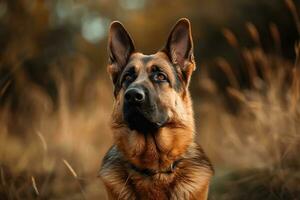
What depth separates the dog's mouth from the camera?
4.60 metres

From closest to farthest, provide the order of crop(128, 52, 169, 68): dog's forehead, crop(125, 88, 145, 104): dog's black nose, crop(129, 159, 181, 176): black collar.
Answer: crop(125, 88, 145, 104): dog's black nose → crop(129, 159, 181, 176): black collar → crop(128, 52, 169, 68): dog's forehead

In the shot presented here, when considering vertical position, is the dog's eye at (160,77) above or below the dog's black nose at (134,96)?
above

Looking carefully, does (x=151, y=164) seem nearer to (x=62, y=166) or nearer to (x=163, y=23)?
(x=62, y=166)

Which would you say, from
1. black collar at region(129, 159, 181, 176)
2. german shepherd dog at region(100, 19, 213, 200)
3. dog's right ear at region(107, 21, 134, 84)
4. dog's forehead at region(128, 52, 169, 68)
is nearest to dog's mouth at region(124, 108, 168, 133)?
german shepherd dog at region(100, 19, 213, 200)

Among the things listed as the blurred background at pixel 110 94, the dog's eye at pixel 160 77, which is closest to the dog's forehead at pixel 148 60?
the dog's eye at pixel 160 77

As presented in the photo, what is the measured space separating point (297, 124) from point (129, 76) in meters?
2.13

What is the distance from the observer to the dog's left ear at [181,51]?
5.27 meters

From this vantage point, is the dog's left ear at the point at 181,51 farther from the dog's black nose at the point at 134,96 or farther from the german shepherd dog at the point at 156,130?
the dog's black nose at the point at 134,96

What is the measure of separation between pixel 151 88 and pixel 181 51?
713mm

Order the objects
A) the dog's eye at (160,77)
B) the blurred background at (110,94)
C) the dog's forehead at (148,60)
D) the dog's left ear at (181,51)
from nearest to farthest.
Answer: the dog's eye at (160,77) → the dog's forehead at (148,60) → the dog's left ear at (181,51) → the blurred background at (110,94)

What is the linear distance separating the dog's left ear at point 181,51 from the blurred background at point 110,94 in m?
1.21

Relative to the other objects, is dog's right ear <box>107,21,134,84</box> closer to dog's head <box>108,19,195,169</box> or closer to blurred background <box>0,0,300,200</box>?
dog's head <box>108,19,195,169</box>

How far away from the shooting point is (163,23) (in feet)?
50.5

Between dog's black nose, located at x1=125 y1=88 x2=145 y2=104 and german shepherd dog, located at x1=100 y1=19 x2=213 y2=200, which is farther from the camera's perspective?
german shepherd dog, located at x1=100 y1=19 x2=213 y2=200
